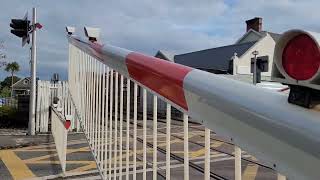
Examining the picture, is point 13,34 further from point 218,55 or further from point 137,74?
point 218,55

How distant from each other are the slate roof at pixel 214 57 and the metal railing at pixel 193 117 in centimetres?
3345

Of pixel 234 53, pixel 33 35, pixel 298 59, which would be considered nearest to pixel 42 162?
pixel 33 35

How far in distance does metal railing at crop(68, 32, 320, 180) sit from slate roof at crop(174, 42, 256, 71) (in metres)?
33.4

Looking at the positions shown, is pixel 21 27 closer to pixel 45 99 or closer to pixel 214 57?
pixel 45 99

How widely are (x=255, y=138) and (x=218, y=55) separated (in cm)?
3976

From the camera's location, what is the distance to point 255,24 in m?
48.1

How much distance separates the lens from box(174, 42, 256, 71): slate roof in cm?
3797

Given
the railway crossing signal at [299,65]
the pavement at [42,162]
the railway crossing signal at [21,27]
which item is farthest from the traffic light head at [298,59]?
the railway crossing signal at [21,27]

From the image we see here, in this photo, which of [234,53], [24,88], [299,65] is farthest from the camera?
[24,88]

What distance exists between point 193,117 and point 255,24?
157 ft

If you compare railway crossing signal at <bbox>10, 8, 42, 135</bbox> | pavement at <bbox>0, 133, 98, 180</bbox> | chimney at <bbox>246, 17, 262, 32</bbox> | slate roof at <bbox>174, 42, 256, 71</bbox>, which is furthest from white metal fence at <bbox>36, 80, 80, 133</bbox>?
chimney at <bbox>246, 17, 262, 32</bbox>

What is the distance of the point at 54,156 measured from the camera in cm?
1038

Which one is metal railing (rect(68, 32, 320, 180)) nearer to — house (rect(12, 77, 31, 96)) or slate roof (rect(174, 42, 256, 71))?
house (rect(12, 77, 31, 96))

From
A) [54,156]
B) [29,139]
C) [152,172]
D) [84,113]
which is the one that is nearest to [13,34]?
[29,139]
